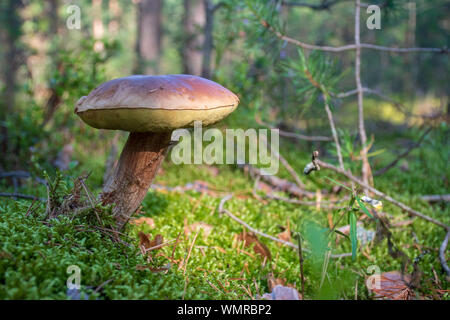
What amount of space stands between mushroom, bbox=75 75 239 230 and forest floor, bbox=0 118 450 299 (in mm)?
242

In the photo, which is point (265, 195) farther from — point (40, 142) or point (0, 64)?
point (0, 64)

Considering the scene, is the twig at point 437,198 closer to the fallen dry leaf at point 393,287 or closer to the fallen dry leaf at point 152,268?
the fallen dry leaf at point 393,287

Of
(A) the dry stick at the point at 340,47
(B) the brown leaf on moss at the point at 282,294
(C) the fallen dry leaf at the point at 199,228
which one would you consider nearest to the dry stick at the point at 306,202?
(C) the fallen dry leaf at the point at 199,228

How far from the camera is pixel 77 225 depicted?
1.15 m

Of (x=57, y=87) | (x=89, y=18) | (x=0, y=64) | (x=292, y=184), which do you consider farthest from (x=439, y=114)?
(x=89, y=18)

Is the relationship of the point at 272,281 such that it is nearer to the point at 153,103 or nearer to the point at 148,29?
the point at 153,103

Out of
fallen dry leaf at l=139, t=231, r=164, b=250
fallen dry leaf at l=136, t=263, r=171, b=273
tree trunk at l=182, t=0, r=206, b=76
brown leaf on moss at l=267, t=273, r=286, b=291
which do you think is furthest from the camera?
tree trunk at l=182, t=0, r=206, b=76

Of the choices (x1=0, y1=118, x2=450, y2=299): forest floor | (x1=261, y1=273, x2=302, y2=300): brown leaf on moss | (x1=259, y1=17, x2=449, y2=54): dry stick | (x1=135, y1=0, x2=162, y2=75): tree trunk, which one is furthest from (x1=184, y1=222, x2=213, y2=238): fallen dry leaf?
(x1=135, y1=0, x2=162, y2=75): tree trunk

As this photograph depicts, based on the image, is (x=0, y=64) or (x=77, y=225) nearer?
(x=77, y=225)

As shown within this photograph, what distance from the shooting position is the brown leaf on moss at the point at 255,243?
1.50 metres

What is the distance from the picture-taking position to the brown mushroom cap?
994mm

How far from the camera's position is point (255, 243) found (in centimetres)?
156

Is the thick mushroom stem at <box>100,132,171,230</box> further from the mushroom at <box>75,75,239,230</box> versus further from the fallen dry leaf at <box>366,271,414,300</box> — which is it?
the fallen dry leaf at <box>366,271,414,300</box>
